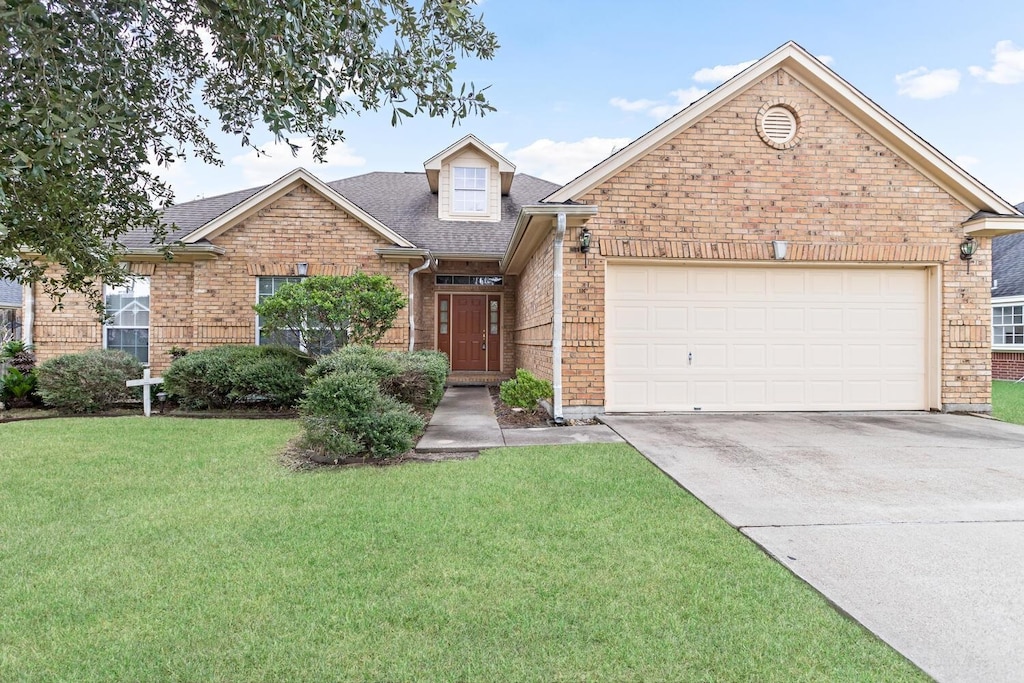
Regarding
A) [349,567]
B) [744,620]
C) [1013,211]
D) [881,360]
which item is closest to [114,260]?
[349,567]

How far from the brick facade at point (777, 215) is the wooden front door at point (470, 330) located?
248 inches

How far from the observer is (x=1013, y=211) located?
27.5 feet

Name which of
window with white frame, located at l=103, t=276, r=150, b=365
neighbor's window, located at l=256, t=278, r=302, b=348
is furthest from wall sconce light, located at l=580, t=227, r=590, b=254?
window with white frame, located at l=103, t=276, r=150, b=365

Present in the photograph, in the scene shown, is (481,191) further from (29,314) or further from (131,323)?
(29,314)

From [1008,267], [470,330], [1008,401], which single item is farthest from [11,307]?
[1008,267]

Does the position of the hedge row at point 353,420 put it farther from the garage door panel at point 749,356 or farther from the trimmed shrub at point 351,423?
the garage door panel at point 749,356

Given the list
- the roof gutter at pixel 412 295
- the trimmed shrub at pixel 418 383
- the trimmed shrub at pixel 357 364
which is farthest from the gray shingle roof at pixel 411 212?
A: the trimmed shrub at pixel 357 364

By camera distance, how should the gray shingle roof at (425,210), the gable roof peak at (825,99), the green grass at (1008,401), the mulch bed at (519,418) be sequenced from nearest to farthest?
the mulch bed at (519,418)
the gable roof peak at (825,99)
the green grass at (1008,401)
the gray shingle roof at (425,210)

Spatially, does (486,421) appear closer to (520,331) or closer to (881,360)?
(520,331)

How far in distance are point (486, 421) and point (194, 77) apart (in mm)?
5511

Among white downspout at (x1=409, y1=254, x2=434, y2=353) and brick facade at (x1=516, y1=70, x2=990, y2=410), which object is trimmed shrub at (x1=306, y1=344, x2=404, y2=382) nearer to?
brick facade at (x1=516, y1=70, x2=990, y2=410)

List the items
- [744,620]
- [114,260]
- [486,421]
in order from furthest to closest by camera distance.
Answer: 1. [486,421]
2. [114,260]
3. [744,620]

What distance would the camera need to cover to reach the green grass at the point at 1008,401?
8.79 metres

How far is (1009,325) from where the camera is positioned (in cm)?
1609
